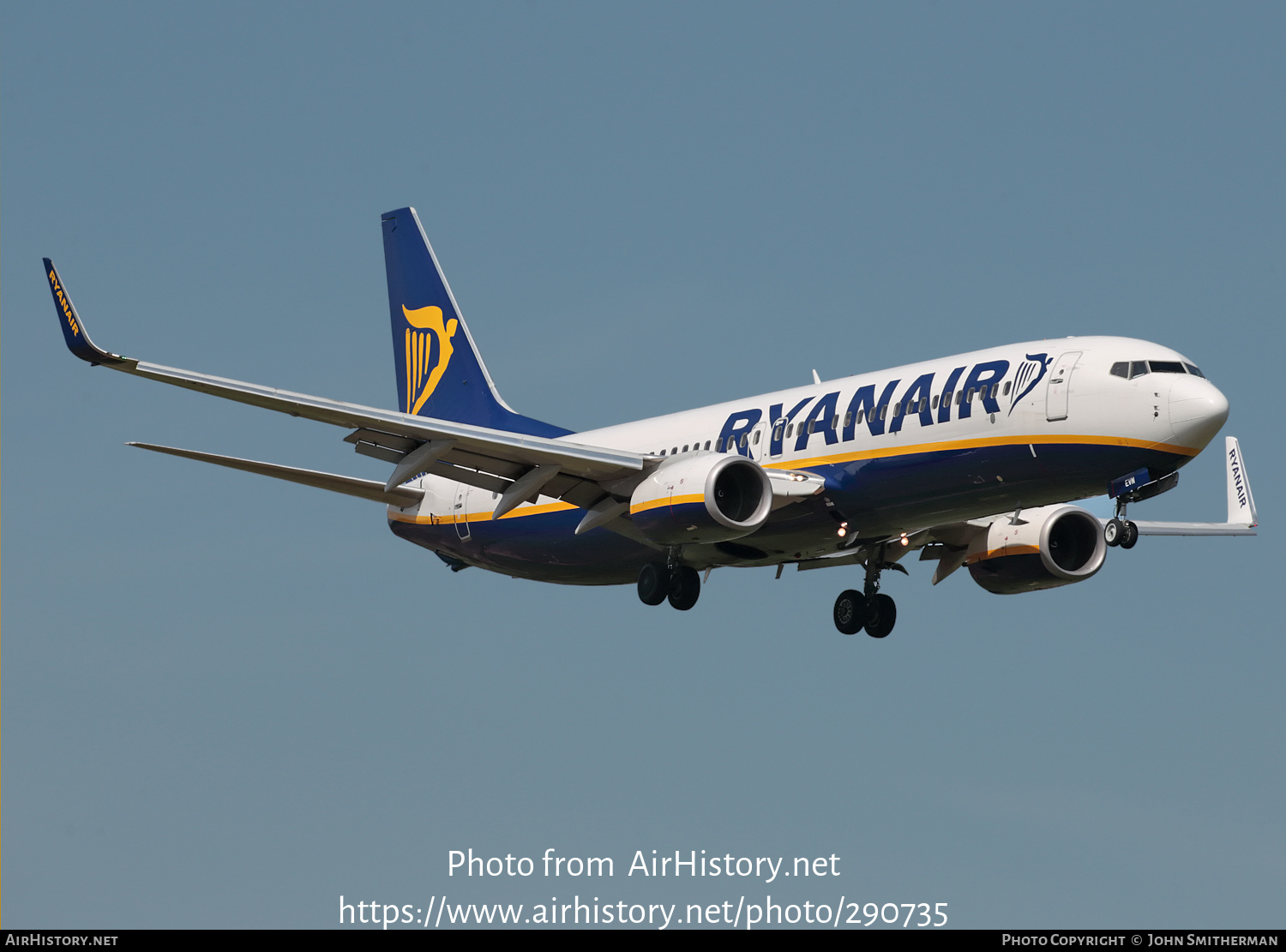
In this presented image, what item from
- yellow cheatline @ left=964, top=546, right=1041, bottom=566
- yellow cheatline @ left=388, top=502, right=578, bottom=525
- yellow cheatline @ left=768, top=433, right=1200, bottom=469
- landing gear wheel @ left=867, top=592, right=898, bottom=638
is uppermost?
yellow cheatline @ left=964, top=546, right=1041, bottom=566

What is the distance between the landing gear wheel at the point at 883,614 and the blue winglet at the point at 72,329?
60.4 ft

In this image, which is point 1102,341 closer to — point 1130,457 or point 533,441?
point 1130,457

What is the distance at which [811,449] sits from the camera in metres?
38.3

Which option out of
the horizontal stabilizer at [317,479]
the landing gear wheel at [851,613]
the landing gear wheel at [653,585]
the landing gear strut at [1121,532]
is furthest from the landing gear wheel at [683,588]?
the landing gear strut at [1121,532]

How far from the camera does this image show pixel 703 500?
37.0 m

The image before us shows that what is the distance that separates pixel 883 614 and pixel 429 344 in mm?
16852

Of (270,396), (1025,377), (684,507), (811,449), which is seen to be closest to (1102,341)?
(1025,377)

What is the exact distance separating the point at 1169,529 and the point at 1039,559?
6077 millimetres

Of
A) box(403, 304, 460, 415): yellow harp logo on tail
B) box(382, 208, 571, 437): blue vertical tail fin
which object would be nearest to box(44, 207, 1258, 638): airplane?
box(382, 208, 571, 437): blue vertical tail fin

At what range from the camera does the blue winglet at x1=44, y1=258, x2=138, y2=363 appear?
34.2 meters

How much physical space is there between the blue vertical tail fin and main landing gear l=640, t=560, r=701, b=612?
943cm

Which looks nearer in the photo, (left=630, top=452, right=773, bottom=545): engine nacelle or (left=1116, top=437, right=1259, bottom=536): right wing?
(left=630, top=452, right=773, bottom=545): engine nacelle

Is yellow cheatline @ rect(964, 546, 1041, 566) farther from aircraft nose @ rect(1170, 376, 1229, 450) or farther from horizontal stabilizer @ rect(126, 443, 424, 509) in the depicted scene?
horizontal stabilizer @ rect(126, 443, 424, 509)

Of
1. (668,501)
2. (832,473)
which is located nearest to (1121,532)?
(832,473)
